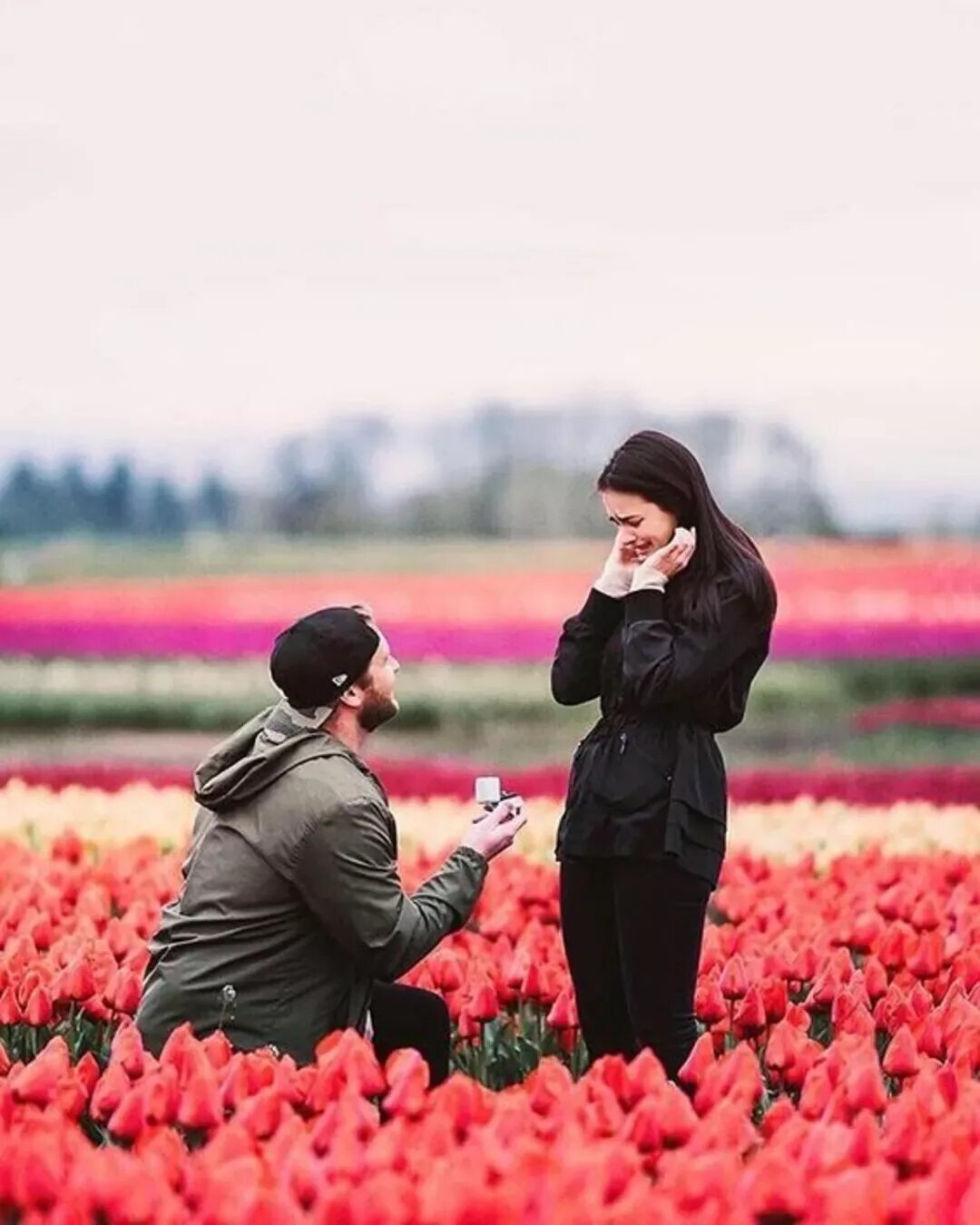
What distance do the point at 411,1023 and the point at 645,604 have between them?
2.87 ft

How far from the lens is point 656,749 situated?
4445mm

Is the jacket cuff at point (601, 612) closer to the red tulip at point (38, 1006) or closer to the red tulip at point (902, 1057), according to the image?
the red tulip at point (902, 1057)

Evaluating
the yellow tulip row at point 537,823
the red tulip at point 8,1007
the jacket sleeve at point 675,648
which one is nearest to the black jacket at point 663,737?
the jacket sleeve at point 675,648

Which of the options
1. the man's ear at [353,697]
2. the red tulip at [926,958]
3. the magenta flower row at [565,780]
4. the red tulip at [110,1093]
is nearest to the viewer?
the red tulip at [110,1093]

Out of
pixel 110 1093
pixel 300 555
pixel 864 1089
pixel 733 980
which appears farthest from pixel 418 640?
pixel 864 1089

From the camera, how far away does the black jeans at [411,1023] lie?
14.3 feet

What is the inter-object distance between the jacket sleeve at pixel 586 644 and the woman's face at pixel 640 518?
0.15 metres

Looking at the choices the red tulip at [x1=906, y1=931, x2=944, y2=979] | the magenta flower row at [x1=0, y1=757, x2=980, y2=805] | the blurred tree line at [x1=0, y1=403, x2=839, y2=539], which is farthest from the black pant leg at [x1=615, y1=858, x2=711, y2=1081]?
the blurred tree line at [x1=0, y1=403, x2=839, y2=539]

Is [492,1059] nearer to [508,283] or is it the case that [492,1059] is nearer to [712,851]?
[712,851]

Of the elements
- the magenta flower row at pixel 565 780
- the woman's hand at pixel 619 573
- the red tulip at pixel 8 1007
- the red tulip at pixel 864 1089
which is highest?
the woman's hand at pixel 619 573

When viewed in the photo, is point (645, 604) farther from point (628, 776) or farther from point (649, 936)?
point (649, 936)

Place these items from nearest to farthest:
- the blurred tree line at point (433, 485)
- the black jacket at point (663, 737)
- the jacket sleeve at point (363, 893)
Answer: the jacket sleeve at point (363, 893) < the black jacket at point (663, 737) < the blurred tree line at point (433, 485)

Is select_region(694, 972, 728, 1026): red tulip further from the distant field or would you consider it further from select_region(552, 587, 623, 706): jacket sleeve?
the distant field

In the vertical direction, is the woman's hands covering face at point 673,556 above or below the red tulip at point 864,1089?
above
